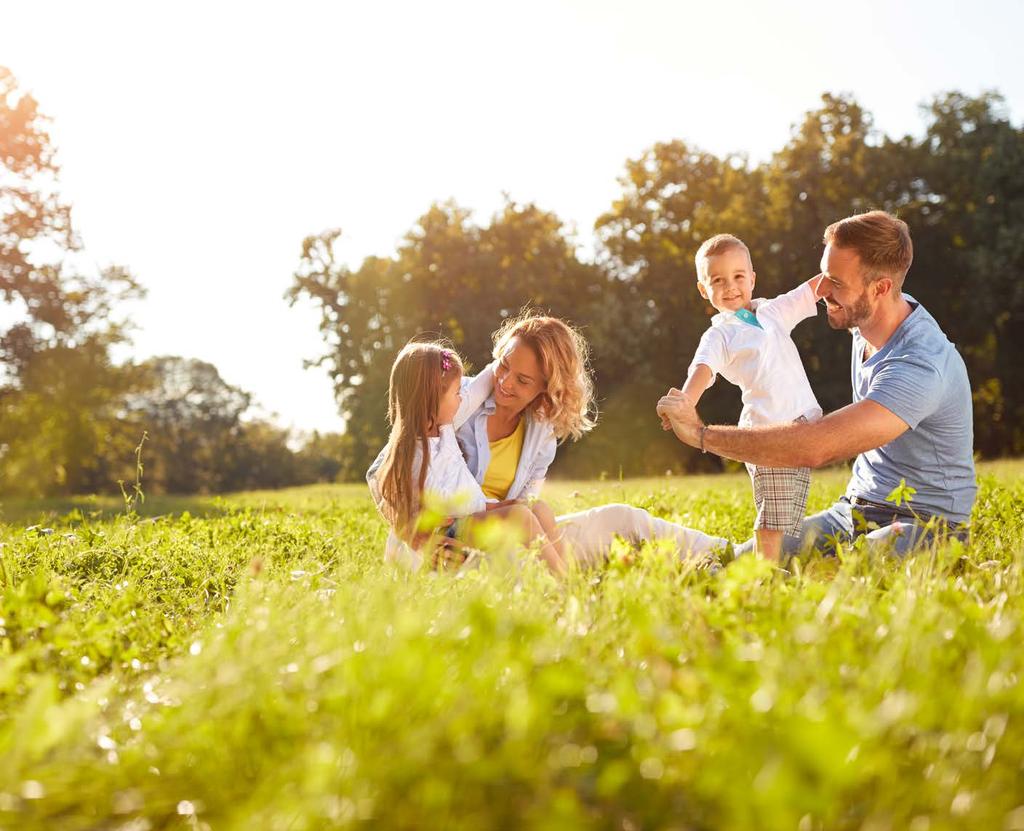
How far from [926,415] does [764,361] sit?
1.15 m

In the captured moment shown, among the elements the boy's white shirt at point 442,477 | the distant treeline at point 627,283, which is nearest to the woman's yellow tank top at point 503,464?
the boy's white shirt at point 442,477

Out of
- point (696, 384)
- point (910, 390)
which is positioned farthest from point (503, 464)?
point (910, 390)

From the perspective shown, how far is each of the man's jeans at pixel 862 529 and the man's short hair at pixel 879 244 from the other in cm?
132

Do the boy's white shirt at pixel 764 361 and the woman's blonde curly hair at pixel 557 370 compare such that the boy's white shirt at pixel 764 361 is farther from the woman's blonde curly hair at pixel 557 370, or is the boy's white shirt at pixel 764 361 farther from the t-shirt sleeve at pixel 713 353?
the woman's blonde curly hair at pixel 557 370

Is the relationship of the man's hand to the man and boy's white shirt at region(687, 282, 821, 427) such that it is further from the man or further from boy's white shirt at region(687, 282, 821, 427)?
boy's white shirt at region(687, 282, 821, 427)

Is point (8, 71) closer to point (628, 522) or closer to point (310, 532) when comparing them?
point (310, 532)

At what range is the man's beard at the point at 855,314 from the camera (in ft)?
17.1

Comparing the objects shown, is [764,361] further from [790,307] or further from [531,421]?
[531,421]

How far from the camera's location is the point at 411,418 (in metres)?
5.27

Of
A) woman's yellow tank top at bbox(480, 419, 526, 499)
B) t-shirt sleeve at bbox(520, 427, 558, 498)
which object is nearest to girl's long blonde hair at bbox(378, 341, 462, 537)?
woman's yellow tank top at bbox(480, 419, 526, 499)

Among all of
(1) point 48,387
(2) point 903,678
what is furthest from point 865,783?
(1) point 48,387

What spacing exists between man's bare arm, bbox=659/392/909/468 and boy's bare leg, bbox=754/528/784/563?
523 mm

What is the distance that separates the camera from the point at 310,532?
20.8ft

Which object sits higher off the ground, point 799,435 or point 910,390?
point 910,390
